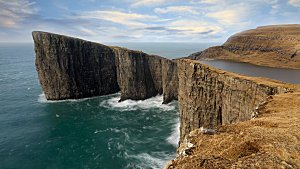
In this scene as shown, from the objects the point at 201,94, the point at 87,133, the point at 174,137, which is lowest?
the point at 87,133

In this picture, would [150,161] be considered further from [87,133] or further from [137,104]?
[137,104]

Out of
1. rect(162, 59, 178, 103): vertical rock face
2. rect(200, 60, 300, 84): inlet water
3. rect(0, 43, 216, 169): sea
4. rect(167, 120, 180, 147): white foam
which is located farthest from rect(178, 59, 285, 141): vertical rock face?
rect(200, 60, 300, 84): inlet water

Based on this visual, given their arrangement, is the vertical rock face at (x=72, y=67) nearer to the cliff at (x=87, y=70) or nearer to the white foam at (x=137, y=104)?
the cliff at (x=87, y=70)

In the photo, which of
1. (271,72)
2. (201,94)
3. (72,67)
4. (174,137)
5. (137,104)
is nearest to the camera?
(201,94)

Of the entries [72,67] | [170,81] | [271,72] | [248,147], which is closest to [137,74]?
[170,81]

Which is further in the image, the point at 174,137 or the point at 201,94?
the point at 174,137

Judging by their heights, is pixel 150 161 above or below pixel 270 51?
below

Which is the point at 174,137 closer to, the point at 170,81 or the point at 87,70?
the point at 170,81

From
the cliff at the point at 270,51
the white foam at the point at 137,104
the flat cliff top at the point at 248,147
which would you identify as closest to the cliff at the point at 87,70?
the white foam at the point at 137,104

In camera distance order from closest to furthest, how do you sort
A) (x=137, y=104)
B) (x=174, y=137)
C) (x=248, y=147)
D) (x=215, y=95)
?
(x=248, y=147) < (x=215, y=95) < (x=174, y=137) < (x=137, y=104)
